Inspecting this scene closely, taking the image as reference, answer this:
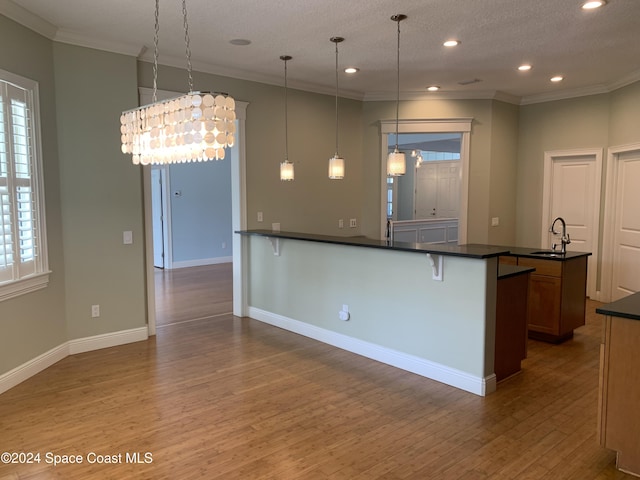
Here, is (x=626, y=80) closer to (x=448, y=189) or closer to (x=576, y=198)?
(x=576, y=198)

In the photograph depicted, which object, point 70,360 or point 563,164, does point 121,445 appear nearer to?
point 70,360

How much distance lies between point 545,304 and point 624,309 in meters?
2.25

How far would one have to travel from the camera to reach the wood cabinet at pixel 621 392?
2383 millimetres

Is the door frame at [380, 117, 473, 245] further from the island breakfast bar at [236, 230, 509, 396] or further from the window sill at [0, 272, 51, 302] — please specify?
the window sill at [0, 272, 51, 302]

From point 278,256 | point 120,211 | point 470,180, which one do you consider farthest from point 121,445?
point 470,180

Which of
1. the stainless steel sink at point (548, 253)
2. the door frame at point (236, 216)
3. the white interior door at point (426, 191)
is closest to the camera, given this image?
the stainless steel sink at point (548, 253)

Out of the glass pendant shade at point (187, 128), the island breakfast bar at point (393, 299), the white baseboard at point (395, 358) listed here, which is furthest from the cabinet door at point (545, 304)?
the glass pendant shade at point (187, 128)

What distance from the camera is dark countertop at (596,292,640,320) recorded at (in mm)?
2371

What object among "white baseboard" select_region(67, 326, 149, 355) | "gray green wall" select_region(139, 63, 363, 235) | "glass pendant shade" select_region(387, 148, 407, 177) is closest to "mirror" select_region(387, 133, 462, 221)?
"gray green wall" select_region(139, 63, 363, 235)

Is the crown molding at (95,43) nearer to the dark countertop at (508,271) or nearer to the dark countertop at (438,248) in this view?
the dark countertop at (438,248)

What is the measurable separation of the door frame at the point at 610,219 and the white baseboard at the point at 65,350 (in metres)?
5.87

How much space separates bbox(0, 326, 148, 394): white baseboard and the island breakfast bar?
1480 mm

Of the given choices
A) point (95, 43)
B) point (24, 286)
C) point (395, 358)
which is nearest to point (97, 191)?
point (24, 286)

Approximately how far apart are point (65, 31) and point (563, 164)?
642 cm
